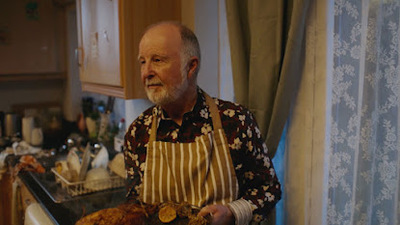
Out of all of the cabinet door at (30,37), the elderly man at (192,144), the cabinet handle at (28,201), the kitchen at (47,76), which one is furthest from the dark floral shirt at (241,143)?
the cabinet door at (30,37)

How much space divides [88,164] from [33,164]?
622mm

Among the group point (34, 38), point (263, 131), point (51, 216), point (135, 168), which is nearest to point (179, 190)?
point (135, 168)

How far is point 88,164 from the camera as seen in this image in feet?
5.94

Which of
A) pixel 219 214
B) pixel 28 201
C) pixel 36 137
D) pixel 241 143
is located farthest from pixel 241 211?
pixel 36 137

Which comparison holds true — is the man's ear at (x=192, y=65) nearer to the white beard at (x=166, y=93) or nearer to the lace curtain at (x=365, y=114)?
the white beard at (x=166, y=93)

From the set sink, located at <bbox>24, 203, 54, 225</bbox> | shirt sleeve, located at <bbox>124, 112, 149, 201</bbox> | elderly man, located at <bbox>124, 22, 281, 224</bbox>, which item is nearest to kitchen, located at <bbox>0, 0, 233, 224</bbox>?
sink, located at <bbox>24, 203, 54, 225</bbox>

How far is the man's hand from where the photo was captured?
995mm

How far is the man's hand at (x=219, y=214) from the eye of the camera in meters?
1.00

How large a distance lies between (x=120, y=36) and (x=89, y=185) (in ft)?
2.42

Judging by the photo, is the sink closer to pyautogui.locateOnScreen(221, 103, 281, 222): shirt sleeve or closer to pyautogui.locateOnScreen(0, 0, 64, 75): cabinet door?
pyautogui.locateOnScreen(221, 103, 281, 222): shirt sleeve

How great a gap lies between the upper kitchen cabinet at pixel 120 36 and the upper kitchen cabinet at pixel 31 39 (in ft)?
4.83

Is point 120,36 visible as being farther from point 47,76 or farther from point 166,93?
point 47,76

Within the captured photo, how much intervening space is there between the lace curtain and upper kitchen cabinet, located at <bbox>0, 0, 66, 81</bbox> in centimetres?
276

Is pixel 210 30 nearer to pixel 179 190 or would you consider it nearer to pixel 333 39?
pixel 333 39
